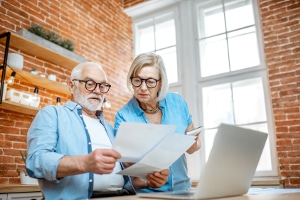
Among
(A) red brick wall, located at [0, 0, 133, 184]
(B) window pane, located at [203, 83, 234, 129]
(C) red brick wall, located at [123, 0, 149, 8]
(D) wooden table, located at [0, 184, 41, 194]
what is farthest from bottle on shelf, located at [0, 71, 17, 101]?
(C) red brick wall, located at [123, 0, 149, 8]

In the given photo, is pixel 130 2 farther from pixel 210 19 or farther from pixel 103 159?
pixel 103 159

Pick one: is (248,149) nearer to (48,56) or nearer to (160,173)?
(160,173)

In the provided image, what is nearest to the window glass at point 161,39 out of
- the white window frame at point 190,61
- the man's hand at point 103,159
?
the white window frame at point 190,61

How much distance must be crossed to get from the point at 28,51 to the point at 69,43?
0.50 m

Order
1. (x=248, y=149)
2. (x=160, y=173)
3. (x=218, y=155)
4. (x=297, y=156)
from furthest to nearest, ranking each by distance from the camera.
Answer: (x=297, y=156)
(x=160, y=173)
(x=248, y=149)
(x=218, y=155)

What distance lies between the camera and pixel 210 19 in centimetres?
444

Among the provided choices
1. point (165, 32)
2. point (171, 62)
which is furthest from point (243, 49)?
point (165, 32)

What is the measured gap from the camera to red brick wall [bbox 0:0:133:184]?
280 cm

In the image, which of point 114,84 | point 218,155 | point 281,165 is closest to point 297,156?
point 281,165

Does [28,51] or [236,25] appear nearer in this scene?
[28,51]

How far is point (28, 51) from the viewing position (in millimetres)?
3096

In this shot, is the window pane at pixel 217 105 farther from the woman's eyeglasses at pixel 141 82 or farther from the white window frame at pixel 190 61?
the woman's eyeglasses at pixel 141 82

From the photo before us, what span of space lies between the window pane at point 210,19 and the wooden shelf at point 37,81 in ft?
7.42

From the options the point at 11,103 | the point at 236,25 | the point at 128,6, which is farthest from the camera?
the point at 128,6
